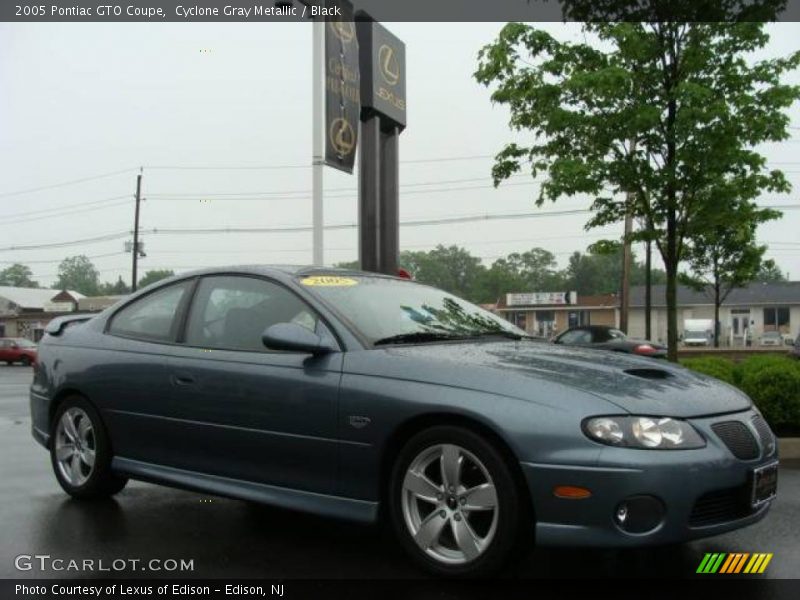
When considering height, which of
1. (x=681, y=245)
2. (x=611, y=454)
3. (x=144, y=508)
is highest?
(x=681, y=245)

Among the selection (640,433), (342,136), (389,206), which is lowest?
(640,433)

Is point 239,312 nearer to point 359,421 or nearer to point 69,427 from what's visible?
point 359,421

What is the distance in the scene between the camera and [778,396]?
721cm

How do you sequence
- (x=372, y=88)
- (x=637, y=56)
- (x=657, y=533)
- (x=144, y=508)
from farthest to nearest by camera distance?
(x=372, y=88)
(x=637, y=56)
(x=144, y=508)
(x=657, y=533)

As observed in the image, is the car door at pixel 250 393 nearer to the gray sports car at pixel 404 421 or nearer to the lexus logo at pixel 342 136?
the gray sports car at pixel 404 421

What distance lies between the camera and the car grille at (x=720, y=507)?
3281 mm

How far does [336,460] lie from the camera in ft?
12.5

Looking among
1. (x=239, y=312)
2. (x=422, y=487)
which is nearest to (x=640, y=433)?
(x=422, y=487)

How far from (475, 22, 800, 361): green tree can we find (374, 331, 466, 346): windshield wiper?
609 centimetres

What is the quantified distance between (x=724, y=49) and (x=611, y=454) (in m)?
8.27

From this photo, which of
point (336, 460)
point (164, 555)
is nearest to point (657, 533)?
point (336, 460)

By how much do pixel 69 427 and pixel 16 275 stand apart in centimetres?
14075

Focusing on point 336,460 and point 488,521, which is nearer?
point 488,521

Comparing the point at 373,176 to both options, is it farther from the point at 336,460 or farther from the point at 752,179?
the point at 336,460
